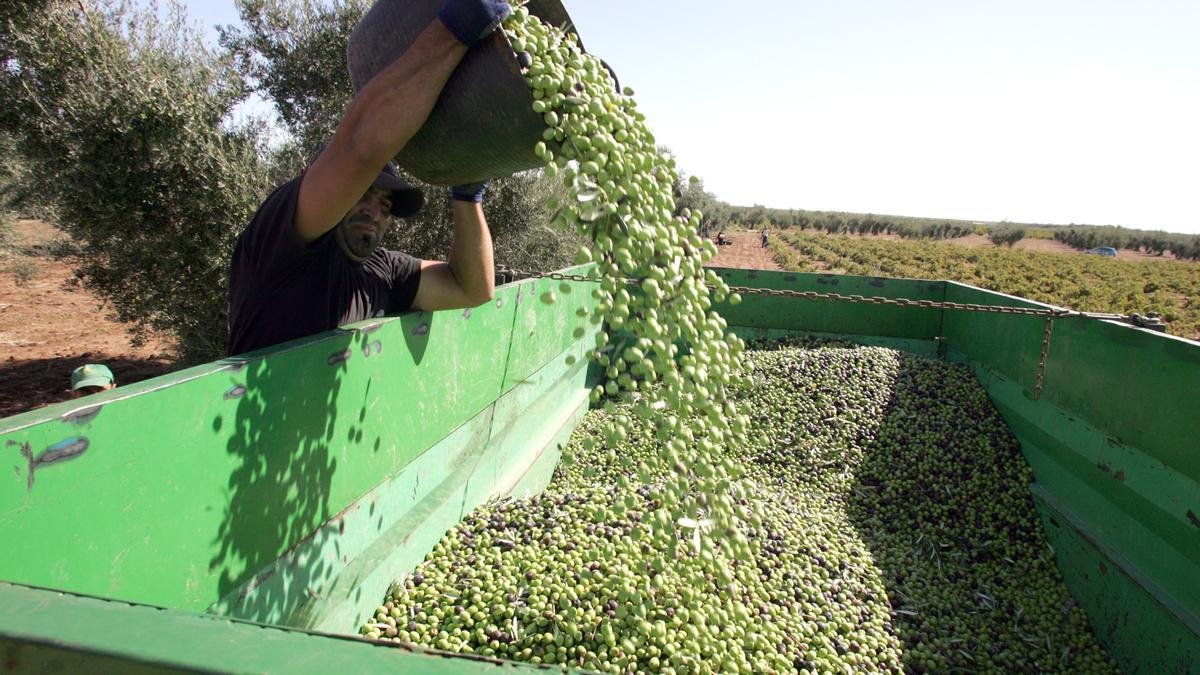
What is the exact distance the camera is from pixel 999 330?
538 centimetres

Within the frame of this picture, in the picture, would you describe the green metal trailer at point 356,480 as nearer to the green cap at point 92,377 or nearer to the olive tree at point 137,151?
the green cap at point 92,377

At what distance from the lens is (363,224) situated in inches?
115

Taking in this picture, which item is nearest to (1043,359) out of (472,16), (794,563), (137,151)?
(794,563)

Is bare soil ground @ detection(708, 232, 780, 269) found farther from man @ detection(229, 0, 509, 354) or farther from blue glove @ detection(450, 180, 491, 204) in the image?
blue glove @ detection(450, 180, 491, 204)

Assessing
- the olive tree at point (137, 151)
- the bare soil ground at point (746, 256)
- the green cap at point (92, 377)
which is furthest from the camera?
the bare soil ground at point (746, 256)

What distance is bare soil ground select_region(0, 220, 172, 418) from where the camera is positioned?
820 cm

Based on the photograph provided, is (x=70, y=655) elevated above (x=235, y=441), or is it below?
above

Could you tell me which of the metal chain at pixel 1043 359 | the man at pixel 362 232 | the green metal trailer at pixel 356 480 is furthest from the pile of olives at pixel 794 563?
the man at pixel 362 232

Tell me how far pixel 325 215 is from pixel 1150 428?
395 centimetres

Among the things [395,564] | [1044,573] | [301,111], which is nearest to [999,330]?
[1044,573]

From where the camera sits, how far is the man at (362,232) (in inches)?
78.5

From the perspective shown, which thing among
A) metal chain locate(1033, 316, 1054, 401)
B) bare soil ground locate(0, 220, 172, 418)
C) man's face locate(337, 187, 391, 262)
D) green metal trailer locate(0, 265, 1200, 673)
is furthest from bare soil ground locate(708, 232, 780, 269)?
man's face locate(337, 187, 391, 262)

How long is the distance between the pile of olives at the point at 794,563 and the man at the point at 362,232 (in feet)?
3.61

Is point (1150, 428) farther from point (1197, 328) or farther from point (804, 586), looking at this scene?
point (1197, 328)
